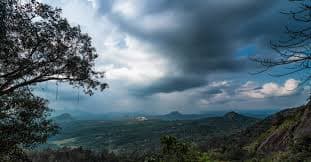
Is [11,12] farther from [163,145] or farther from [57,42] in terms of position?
[163,145]

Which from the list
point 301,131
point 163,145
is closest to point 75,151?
point 301,131

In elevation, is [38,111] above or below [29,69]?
below

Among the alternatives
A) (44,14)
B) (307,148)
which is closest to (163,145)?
(44,14)

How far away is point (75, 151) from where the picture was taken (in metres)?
196

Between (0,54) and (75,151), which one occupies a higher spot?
(0,54)

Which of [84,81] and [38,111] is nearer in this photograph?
[38,111]

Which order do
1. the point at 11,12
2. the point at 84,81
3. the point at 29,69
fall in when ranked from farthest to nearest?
the point at 84,81
the point at 29,69
the point at 11,12

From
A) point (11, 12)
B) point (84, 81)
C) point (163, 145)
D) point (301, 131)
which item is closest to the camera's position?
point (163, 145)

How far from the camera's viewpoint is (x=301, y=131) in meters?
33.5

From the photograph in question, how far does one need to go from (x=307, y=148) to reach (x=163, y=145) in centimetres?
1390

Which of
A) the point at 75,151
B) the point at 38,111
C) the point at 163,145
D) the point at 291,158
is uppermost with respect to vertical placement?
the point at 38,111

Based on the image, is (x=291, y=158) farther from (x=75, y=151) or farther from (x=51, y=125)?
(x=75, y=151)

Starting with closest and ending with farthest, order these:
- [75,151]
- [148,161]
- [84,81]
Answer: [148,161], [84,81], [75,151]

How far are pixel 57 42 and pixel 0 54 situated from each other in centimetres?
360
